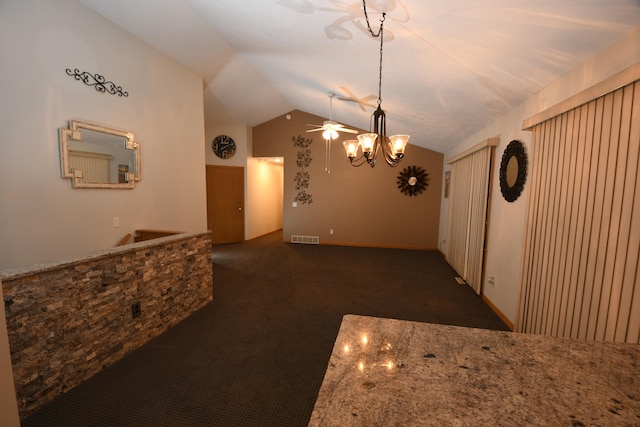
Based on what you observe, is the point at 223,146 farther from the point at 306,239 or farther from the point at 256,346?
the point at 256,346

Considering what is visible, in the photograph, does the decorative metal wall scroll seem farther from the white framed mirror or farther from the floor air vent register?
the floor air vent register

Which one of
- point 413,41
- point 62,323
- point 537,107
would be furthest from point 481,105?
point 62,323

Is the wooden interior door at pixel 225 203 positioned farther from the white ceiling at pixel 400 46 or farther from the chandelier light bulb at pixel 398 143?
the chandelier light bulb at pixel 398 143

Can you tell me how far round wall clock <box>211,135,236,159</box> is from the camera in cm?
663

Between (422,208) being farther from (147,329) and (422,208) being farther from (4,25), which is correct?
(4,25)

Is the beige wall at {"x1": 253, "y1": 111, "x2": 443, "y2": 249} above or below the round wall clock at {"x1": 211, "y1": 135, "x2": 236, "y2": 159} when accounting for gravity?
below

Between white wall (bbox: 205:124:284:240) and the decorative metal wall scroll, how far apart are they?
342 centimetres

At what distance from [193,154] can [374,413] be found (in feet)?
14.6

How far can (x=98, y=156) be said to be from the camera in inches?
118

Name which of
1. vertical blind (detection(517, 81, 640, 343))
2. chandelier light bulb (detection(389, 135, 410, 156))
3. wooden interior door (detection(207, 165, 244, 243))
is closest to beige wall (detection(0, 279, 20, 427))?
chandelier light bulb (detection(389, 135, 410, 156))

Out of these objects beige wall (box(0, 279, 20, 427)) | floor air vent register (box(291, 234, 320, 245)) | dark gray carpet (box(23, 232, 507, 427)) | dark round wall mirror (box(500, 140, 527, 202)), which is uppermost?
dark round wall mirror (box(500, 140, 527, 202))

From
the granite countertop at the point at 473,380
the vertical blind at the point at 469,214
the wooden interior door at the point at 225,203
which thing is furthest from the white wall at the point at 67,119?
the vertical blind at the point at 469,214

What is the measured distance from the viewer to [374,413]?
0.70 meters

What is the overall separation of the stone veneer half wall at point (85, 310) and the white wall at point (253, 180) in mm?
4200
